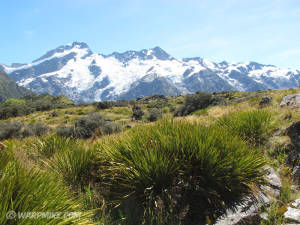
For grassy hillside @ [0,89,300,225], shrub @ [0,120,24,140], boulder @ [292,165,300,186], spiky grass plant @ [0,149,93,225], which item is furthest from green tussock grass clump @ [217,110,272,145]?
shrub @ [0,120,24,140]

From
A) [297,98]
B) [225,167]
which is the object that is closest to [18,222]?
[225,167]

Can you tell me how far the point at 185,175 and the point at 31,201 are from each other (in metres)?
2.37

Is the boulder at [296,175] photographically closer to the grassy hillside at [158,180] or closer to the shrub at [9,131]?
the grassy hillside at [158,180]

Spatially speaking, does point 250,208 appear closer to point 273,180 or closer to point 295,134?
point 273,180

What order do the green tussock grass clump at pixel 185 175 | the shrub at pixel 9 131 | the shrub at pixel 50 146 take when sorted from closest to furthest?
1. the green tussock grass clump at pixel 185 175
2. the shrub at pixel 50 146
3. the shrub at pixel 9 131

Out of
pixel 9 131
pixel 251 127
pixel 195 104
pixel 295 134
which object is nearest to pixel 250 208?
pixel 295 134

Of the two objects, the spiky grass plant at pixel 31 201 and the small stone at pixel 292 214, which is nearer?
the spiky grass plant at pixel 31 201

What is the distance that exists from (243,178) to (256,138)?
3.39m

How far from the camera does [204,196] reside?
3.60 m

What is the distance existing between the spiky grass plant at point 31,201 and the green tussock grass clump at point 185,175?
983 mm

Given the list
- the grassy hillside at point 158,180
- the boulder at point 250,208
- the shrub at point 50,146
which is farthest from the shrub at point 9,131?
the boulder at point 250,208

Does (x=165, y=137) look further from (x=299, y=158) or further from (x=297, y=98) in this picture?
(x=297, y=98)

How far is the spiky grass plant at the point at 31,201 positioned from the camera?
7.13ft

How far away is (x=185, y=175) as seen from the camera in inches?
144
